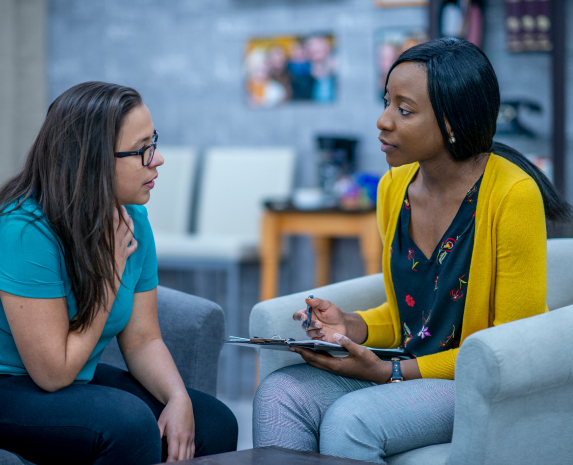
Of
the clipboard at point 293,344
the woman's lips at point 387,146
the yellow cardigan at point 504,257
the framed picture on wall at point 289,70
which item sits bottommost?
the clipboard at point 293,344

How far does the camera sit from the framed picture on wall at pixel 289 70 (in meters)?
3.67

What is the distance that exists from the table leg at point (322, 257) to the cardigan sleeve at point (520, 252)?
2.37m

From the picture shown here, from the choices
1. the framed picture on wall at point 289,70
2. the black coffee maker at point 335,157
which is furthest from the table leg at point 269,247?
the framed picture on wall at point 289,70

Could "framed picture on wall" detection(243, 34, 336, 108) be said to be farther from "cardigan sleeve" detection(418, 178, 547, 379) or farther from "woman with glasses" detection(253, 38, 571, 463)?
"cardigan sleeve" detection(418, 178, 547, 379)

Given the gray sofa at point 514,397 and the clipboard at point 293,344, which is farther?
the clipboard at point 293,344

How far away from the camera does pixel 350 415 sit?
3.91ft

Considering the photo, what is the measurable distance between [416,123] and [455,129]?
0.24 feet

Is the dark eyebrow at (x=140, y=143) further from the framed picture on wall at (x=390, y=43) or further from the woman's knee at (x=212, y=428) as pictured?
the framed picture on wall at (x=390, y=43)

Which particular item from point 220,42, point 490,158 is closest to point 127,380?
point 490,158

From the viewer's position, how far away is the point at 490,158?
137cm

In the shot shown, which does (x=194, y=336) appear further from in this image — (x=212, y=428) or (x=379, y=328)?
(x=379, y=328)

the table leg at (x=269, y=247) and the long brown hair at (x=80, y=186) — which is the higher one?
the long brown hair at (x=80, y=186)

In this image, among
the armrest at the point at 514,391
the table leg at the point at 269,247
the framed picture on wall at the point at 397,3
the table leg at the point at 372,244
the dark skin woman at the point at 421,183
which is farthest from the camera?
the framed picture on wall at the point at 397,3

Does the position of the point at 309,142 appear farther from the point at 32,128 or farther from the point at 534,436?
the point at 534,436
